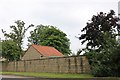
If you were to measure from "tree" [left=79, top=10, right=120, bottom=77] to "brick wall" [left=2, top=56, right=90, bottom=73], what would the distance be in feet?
4.45

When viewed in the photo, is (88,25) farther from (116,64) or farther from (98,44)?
(116,64)

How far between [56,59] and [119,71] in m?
14.4

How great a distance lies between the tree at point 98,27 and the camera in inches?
1389

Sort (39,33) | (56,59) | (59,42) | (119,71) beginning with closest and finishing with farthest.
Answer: (119,71), (56,59), (59,42), (39,33)

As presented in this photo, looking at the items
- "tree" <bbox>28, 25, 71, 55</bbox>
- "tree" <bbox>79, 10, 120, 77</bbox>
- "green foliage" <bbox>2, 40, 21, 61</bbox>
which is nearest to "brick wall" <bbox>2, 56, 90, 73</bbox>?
"tree" <bbox>79, 10, 120, 77</bbox>

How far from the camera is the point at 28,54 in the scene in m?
65.9

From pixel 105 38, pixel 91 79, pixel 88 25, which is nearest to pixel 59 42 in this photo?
pixel 88 25

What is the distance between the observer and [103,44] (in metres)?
31.8

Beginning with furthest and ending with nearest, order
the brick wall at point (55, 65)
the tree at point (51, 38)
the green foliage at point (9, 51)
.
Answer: the tree at point (51, 38) → the green foliage at point (9, 51) → the brick wall at point (55, 65)

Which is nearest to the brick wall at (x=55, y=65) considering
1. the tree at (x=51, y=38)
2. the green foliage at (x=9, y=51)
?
the green foliage at (x=9, y=51)

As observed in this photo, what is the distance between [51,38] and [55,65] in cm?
3961

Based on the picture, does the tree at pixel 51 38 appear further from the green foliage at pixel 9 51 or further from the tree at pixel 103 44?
the tree at pixel 103 44

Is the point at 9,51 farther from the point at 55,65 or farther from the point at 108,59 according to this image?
the point at 108,59

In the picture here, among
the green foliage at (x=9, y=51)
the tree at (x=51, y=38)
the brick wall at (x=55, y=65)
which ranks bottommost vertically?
the brick wall at (x=55, y=65)
